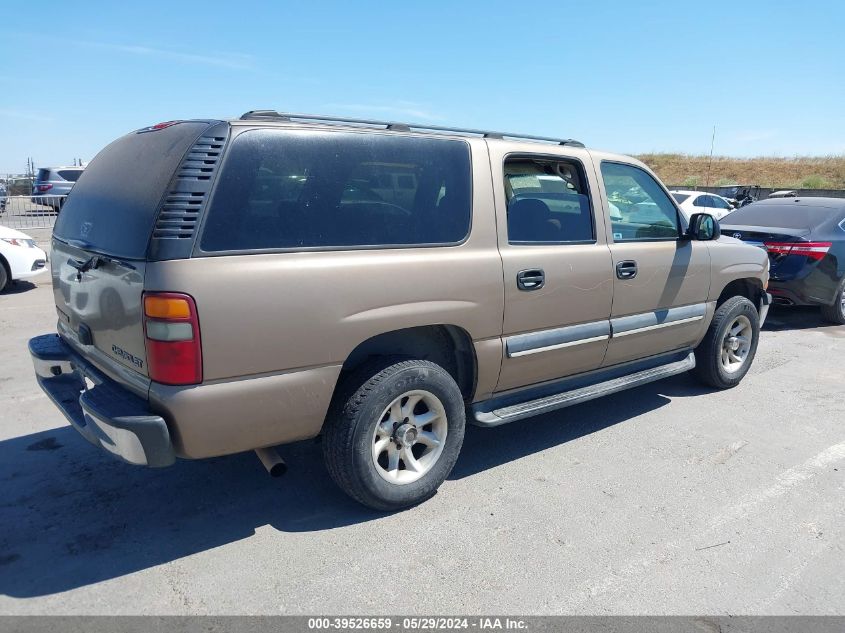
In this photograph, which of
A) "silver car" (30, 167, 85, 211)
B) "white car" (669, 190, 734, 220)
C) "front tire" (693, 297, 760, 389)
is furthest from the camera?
"silver car" (30, 167, 85, 211)

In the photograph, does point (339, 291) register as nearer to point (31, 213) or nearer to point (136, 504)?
point (136, 504)

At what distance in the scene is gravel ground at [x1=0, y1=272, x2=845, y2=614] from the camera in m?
2.79

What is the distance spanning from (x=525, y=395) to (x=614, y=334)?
815mm

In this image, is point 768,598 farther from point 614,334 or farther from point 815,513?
point 614,334

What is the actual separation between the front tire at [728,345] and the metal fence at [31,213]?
661 inches

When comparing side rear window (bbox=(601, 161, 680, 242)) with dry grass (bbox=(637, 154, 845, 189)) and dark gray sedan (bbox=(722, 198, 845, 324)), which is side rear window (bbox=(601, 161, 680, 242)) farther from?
dry grass (bbox=(637, 154, 845, 189))

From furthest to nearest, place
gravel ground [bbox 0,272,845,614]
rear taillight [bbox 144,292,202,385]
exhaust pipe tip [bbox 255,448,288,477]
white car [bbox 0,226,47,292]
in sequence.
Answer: white car [bbox 0,226,47,292] < exhaust pipe tip [bbox 255,448,288,477] < gravel ground [bbox 0,272,845,614] < rear taillight [bbox 144,292,202,385]

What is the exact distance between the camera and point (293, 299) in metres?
2.91

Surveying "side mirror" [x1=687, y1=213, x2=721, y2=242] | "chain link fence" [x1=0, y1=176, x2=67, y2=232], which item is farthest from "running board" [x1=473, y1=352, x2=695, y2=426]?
"chain link fence" [x1=0, y1=176, x2=67, y2=232]

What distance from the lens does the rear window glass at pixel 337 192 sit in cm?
289

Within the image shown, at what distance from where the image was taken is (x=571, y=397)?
421cm

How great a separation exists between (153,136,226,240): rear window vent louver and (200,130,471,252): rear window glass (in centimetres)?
6

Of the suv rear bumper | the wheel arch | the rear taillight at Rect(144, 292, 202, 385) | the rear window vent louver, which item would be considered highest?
the rear window vent louver

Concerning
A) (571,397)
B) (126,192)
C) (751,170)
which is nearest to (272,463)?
(126,192)
